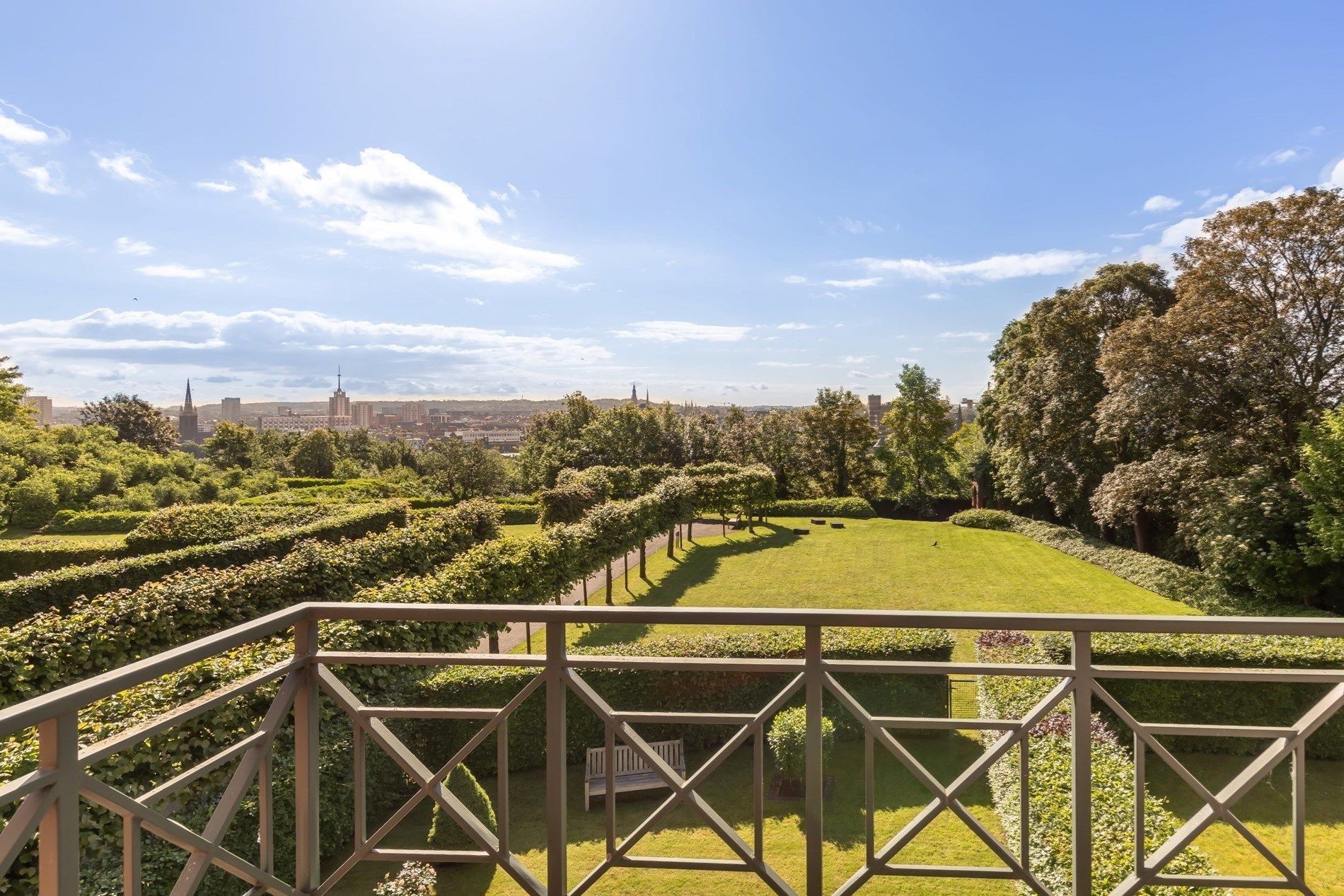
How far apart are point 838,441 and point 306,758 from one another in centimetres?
3535

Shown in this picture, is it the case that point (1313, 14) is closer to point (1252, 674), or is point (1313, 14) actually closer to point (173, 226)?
point (1252, 674)

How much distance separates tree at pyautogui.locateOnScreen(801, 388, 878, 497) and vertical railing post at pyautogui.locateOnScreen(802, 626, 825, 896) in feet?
113

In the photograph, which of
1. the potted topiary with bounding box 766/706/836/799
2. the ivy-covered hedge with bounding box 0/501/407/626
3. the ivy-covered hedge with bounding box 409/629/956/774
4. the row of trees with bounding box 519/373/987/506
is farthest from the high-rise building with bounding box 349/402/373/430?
the potted topiary with bounding box 766/706/836/799

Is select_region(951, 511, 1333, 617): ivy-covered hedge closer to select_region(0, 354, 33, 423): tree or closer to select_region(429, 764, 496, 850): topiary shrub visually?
select_region(429, 764, 496, 850): topiary shrub

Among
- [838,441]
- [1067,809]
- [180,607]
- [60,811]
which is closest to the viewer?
[60,811]

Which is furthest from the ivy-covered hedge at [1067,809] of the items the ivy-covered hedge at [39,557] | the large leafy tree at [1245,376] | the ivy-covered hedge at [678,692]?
the ivy-covered hedge at [39,557]

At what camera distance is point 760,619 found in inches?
78.9

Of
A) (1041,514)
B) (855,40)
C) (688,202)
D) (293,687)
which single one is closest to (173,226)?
(688,202)

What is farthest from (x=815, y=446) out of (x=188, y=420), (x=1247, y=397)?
(x=188, y=420)

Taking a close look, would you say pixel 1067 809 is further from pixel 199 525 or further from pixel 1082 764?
pixel 199 525

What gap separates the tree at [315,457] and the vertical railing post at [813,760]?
4590 centimetres

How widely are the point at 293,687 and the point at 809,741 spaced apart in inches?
65.6

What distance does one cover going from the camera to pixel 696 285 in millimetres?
22391

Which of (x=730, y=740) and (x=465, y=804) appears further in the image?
(x=465, y=804)
